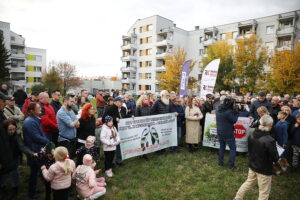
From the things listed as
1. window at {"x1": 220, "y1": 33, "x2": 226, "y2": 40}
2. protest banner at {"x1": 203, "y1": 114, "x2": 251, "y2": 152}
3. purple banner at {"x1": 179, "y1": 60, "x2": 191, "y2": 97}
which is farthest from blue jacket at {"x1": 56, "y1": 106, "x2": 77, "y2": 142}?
window at {"x1": 220, "y1": 33, "x2": 226, "y2": 40}

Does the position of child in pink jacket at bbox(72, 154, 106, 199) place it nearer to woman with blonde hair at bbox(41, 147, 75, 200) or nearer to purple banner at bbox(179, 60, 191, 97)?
woman with blonde hair at bbox(41, 147, 75, 200)

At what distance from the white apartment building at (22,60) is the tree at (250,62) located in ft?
161

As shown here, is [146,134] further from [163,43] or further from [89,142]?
[163,43]

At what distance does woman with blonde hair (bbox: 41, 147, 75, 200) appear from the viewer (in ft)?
10.6

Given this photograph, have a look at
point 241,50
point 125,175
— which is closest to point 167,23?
point 241,50

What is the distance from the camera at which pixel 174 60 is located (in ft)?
111

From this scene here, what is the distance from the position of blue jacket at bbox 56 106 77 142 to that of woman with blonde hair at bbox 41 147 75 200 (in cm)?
130

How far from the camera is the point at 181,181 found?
505 cm

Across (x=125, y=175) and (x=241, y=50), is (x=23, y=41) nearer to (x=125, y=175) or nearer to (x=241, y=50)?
(x=241, y=50)

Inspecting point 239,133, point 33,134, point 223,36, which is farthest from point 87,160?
point 223,36

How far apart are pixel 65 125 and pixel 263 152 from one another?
4.49 metres

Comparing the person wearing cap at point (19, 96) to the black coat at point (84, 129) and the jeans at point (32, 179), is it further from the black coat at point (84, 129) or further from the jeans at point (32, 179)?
the jeans at point (32, 179)

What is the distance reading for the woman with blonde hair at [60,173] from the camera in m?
3.23

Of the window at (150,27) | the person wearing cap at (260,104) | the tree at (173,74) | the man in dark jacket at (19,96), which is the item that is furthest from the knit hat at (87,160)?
the window at (150,27)
